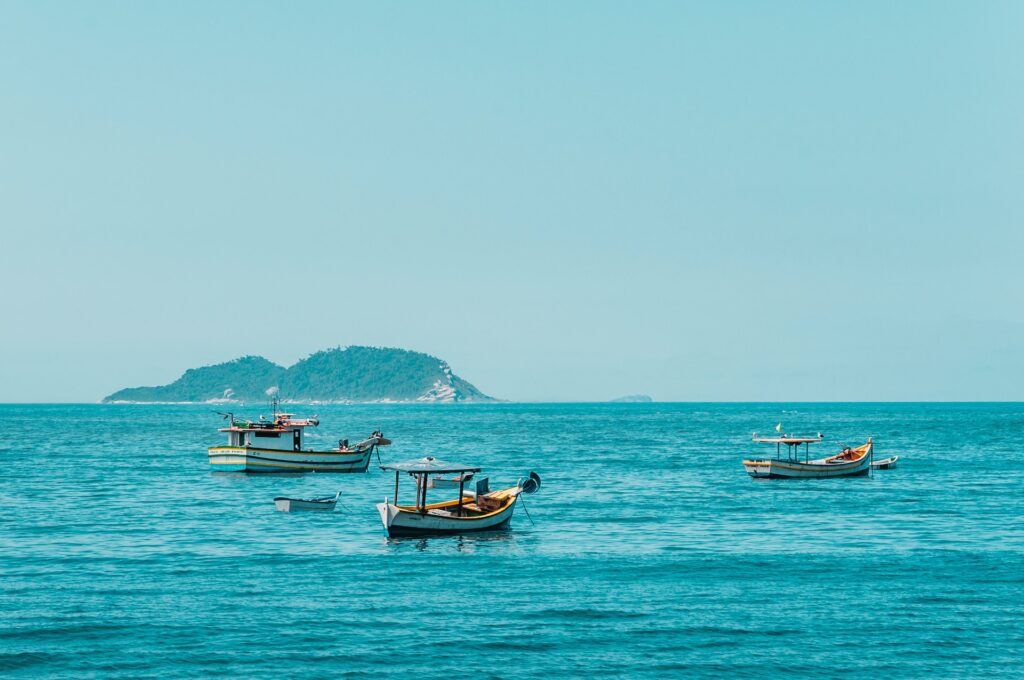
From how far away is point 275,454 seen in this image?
98.2 metres

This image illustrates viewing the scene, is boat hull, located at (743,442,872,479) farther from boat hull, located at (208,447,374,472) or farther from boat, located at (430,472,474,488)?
boat hull, located at (208,447,374,472)

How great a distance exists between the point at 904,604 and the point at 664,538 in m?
17.3

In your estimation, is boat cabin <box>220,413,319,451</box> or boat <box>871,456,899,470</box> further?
boat <box>871,456,899,470</box>

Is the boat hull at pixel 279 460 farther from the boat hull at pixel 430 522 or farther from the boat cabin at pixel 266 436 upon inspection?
the boat hull at pixel 430 522

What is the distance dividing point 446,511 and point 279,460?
4450 cm

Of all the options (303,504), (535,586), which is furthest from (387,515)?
(535,586)

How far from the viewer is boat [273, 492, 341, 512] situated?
65250 millimetres

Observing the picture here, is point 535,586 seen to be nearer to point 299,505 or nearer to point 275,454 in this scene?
point 299,505

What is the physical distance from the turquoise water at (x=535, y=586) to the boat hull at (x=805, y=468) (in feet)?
30.8

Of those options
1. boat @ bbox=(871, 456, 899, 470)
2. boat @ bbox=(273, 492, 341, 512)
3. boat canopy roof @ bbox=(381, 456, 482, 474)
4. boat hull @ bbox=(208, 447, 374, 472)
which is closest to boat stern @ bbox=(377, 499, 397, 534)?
boat canopy roof @ bbox=(381, 456, 482, 474)

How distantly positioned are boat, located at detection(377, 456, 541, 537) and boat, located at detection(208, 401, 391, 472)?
41233mm

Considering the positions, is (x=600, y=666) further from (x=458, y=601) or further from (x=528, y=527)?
(x=528, y=527)

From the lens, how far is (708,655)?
3175 cm

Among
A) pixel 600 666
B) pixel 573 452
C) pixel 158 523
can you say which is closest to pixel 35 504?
pixel 158 523
